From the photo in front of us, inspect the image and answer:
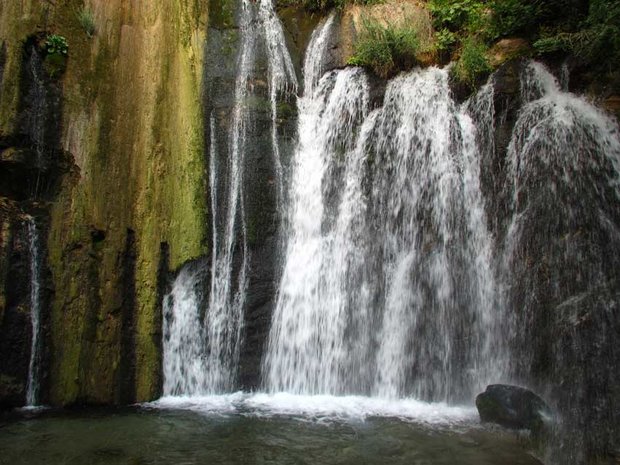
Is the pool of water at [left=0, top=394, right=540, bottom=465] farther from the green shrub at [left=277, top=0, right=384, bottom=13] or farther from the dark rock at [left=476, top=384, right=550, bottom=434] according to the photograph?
the green shrub at [left=277, top=0, right=384, bottom=13]

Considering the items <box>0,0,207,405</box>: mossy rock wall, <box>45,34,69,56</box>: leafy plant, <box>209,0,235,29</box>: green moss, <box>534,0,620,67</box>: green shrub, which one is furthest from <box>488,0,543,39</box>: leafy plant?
<box>45,34,69,56</box>: leafy plant

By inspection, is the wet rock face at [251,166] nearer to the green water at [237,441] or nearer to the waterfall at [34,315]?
the green water at [237,441]

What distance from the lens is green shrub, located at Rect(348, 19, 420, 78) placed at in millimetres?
8719

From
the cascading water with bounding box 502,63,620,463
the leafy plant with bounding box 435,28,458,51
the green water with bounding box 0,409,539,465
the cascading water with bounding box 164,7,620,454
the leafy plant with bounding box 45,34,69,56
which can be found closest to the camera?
the green water with bounding box 0,409,539,465

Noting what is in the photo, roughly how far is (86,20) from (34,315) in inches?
175

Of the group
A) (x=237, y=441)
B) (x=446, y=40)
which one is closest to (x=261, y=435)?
(x=237, y=441)

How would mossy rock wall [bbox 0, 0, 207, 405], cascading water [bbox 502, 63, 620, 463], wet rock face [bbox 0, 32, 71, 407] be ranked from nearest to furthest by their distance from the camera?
cascading water [bbox 502, 63, 620, 463], wet rock face [bbox 0, 32, 71, 407], mossy rock wall [bbox 0, 0, 207, 405]

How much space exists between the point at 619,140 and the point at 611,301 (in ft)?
7.72

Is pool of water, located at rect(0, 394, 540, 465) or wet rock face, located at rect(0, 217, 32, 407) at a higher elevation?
wet rock face, located at rect(0, 217, 32, 407)

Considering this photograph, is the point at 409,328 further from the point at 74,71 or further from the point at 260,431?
the point at 74,71

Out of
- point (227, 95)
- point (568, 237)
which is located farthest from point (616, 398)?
point (227, 95)

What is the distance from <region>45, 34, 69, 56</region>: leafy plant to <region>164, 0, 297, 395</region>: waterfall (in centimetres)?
239

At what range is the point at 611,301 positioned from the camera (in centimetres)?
604

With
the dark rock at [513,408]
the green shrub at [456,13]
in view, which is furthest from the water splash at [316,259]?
the dark rock at [513,408]
